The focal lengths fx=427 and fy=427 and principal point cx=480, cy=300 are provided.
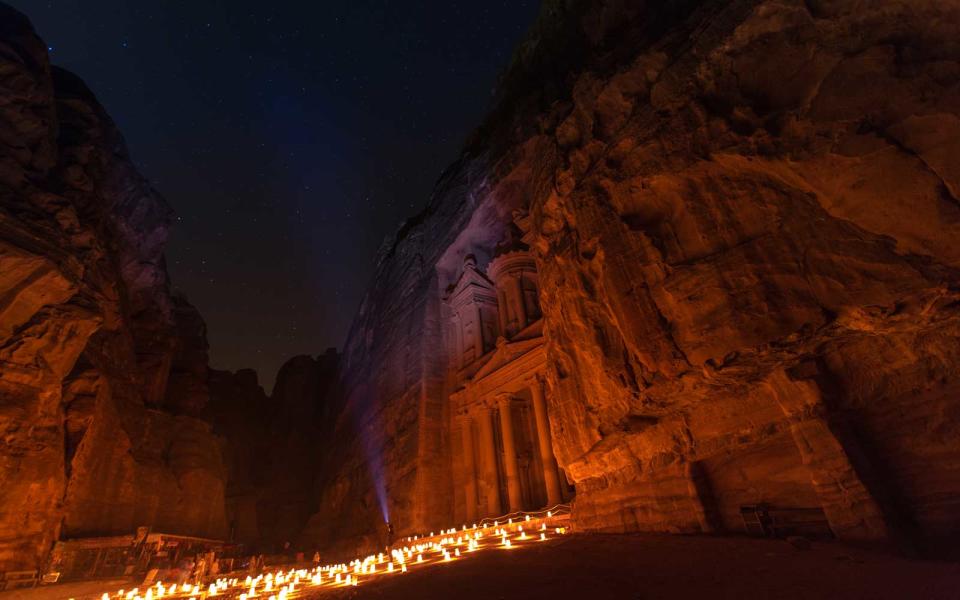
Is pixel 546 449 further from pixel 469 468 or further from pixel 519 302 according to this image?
pixel 519 302

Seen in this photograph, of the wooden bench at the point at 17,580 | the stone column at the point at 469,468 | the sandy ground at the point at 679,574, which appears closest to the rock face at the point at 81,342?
the wooden bench at the point at 17,580

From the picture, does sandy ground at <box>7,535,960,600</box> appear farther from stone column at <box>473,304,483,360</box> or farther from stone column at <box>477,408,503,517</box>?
stone column at <box>473,304,483,360</box>

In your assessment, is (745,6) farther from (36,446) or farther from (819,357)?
(36,446)

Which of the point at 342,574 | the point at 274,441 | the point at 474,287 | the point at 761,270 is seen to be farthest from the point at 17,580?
the point at 274,441

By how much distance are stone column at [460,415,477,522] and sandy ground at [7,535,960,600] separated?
1534 cm

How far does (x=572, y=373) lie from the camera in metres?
11.5

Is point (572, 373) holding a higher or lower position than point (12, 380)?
lower

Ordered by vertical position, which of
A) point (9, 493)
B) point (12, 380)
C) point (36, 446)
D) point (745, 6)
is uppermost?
point (745, 6)

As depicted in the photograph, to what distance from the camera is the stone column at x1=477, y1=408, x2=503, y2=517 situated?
22359 millimetres

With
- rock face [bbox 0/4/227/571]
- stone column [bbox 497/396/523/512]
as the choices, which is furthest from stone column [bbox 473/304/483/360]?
rock face [bbox 0/4/227/571]

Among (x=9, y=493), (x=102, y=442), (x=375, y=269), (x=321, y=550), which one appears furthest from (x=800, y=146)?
(x=375, y=269)

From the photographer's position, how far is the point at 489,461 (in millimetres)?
23562

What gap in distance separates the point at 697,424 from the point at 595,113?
27.1ft

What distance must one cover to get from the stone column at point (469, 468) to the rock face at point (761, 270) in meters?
13.6
